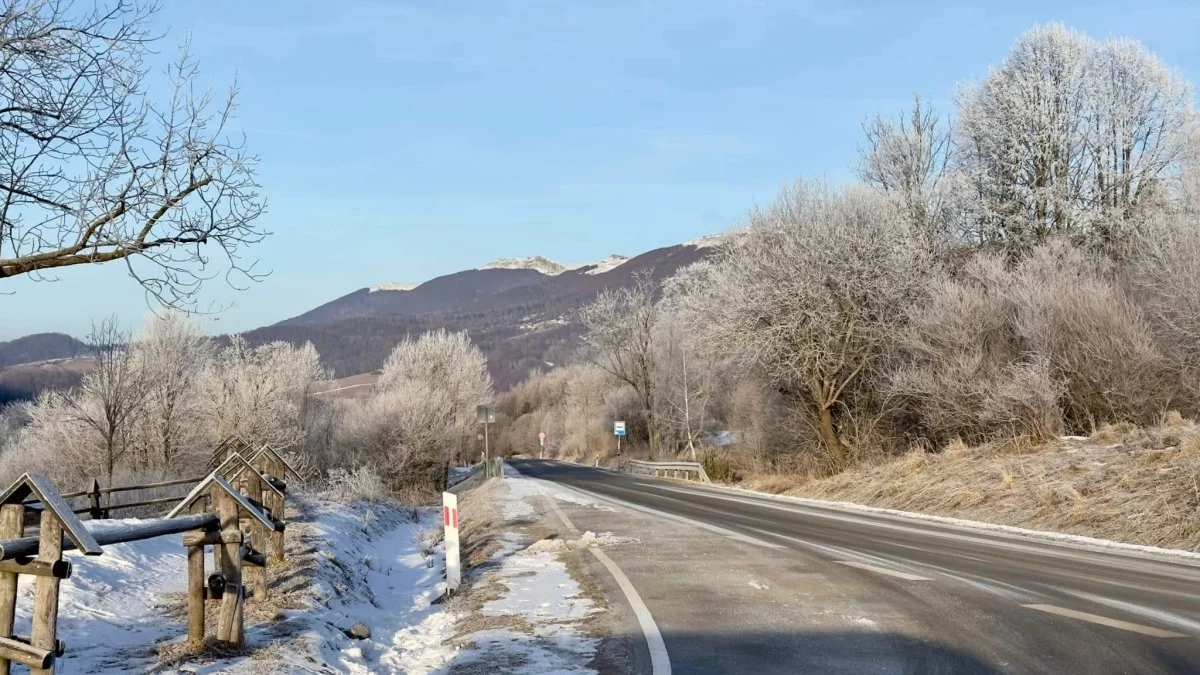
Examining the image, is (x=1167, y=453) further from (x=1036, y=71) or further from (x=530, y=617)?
(x=1036, y=71)

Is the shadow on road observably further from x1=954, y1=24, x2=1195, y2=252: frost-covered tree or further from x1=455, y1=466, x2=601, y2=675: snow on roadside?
Result: x1=954, y1=24, x2=1195, y2=252: frost-covered tree

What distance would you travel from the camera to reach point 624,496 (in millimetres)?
28141

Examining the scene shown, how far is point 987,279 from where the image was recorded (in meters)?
26.5

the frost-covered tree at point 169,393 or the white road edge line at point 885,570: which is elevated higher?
the frost-covered tree at point 169,393

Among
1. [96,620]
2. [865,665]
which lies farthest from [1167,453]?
[96,620]

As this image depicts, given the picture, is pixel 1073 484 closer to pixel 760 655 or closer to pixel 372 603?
pixel 760 655

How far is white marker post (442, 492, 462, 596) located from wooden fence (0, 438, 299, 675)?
207 cm

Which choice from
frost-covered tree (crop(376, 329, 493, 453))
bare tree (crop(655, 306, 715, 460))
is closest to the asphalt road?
bare tree (crop(655, 306, 715, 460))

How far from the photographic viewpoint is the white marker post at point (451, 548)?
1126 cm

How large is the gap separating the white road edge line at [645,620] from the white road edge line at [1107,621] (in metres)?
3.31

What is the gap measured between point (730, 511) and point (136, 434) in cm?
3265

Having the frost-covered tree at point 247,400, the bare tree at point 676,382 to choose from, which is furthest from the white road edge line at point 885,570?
the bare tree at point 676,382

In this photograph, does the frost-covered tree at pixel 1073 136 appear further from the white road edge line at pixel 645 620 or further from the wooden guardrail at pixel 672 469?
the white road edge line at pixel 645 620

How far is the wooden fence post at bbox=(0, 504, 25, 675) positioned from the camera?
16.6 feet
